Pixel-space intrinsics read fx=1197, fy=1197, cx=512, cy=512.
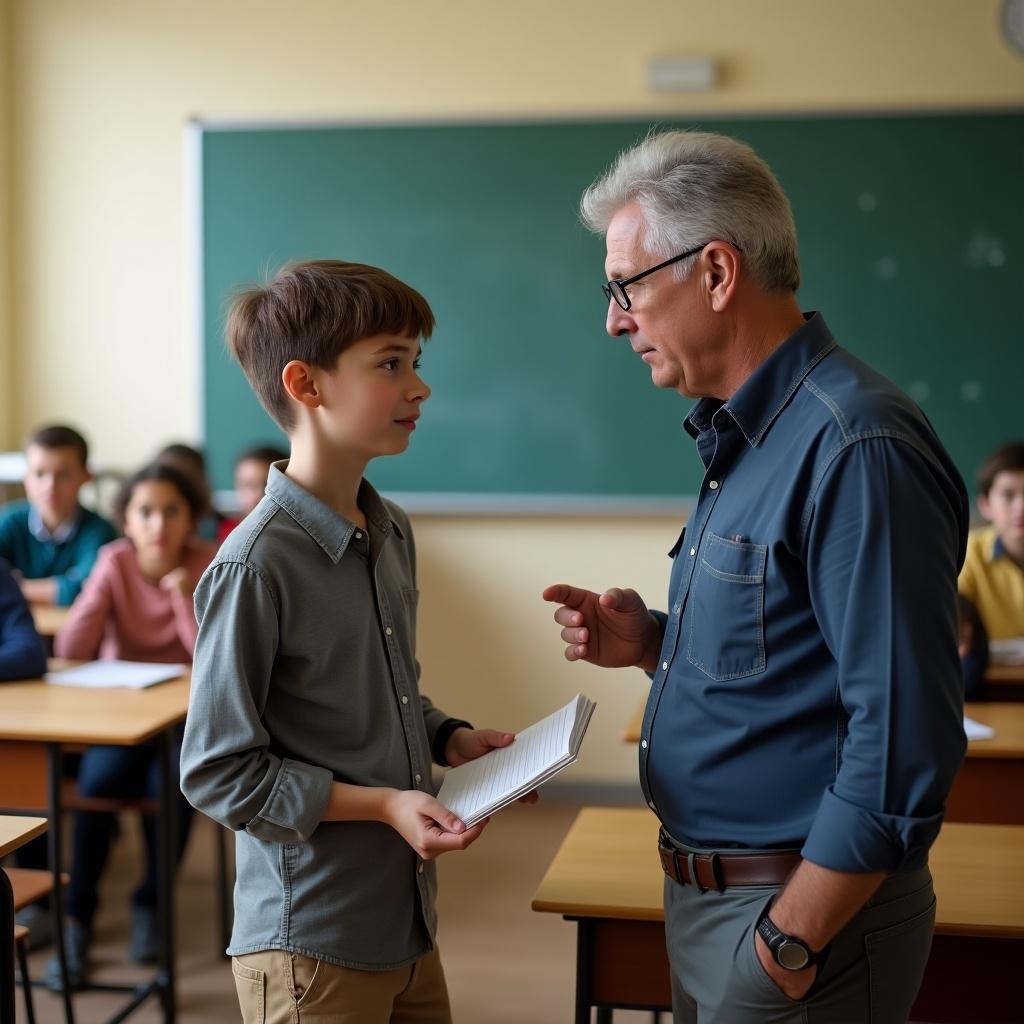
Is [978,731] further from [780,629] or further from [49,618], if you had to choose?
[49,618]

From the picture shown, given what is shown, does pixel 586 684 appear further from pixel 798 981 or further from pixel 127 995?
pixel 798 981

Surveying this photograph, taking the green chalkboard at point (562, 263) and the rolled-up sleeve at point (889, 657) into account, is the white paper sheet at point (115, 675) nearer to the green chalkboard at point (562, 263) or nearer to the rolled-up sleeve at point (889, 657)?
the green chalkboard at point (562, 263)

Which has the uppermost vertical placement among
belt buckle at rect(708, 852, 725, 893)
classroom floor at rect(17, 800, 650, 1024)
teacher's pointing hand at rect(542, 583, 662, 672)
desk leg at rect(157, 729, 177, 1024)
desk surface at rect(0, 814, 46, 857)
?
teacher's pointing hand at rect(542, 583, 662, 672)

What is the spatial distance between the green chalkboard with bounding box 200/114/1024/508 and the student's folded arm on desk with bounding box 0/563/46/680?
5.84 ft

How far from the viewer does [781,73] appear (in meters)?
4.39

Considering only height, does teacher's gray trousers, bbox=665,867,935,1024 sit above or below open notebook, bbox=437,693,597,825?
below

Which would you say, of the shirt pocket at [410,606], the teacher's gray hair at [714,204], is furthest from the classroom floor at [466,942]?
the teacher's gray hair at [714,204]

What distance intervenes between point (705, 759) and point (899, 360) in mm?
3451

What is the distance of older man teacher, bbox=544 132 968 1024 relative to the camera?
1169 millimetres

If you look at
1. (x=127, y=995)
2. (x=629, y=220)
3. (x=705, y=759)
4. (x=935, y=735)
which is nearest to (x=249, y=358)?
(x=629, y=220)

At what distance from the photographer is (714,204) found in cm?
136

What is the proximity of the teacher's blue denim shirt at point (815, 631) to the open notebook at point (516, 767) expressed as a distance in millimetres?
103

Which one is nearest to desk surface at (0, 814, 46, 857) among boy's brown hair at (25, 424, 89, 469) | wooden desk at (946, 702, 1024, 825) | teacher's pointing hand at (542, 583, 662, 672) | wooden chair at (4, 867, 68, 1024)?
wooden chair at (4, 867, 68, 1024)

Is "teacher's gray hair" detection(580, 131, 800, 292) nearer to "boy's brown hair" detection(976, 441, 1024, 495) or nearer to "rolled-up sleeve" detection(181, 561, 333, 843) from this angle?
"rolled-up sleeve" detection(181, 561, 333, 843)
